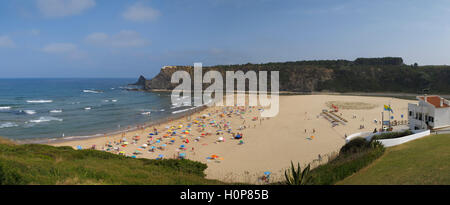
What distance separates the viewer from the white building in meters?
16.8

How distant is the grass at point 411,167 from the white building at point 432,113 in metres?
5.88

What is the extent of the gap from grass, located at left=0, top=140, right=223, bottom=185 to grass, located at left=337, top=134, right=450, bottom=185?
583cm

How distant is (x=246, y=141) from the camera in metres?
23.9

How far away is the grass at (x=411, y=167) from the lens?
304 inches

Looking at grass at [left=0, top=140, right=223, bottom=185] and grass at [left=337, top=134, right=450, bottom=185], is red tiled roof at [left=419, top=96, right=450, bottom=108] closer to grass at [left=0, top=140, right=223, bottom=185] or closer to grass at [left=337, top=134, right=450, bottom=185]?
grass at [left=337, top=134, right=450, bottom=185]

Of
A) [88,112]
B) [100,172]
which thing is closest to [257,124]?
[100,172]

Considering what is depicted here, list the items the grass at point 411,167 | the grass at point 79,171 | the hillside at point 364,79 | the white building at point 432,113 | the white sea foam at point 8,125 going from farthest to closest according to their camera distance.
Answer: the hillside at point 364,79, the white sea foam at point 8,125, the white building at point 432,113, the grass at point 411,167, the grass at point 79,171

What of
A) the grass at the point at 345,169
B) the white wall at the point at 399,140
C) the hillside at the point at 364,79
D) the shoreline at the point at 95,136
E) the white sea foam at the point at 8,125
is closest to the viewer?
the grass at the point at 345,169

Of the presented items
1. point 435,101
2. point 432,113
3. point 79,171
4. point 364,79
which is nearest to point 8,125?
point 79,171

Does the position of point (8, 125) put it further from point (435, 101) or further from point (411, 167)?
point (435, 101)

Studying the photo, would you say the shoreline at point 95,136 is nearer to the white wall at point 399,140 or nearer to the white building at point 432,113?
the white wall at point 399,140

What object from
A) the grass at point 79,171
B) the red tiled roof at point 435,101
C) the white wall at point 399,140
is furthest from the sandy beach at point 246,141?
the red tiled roof at point 435,101
